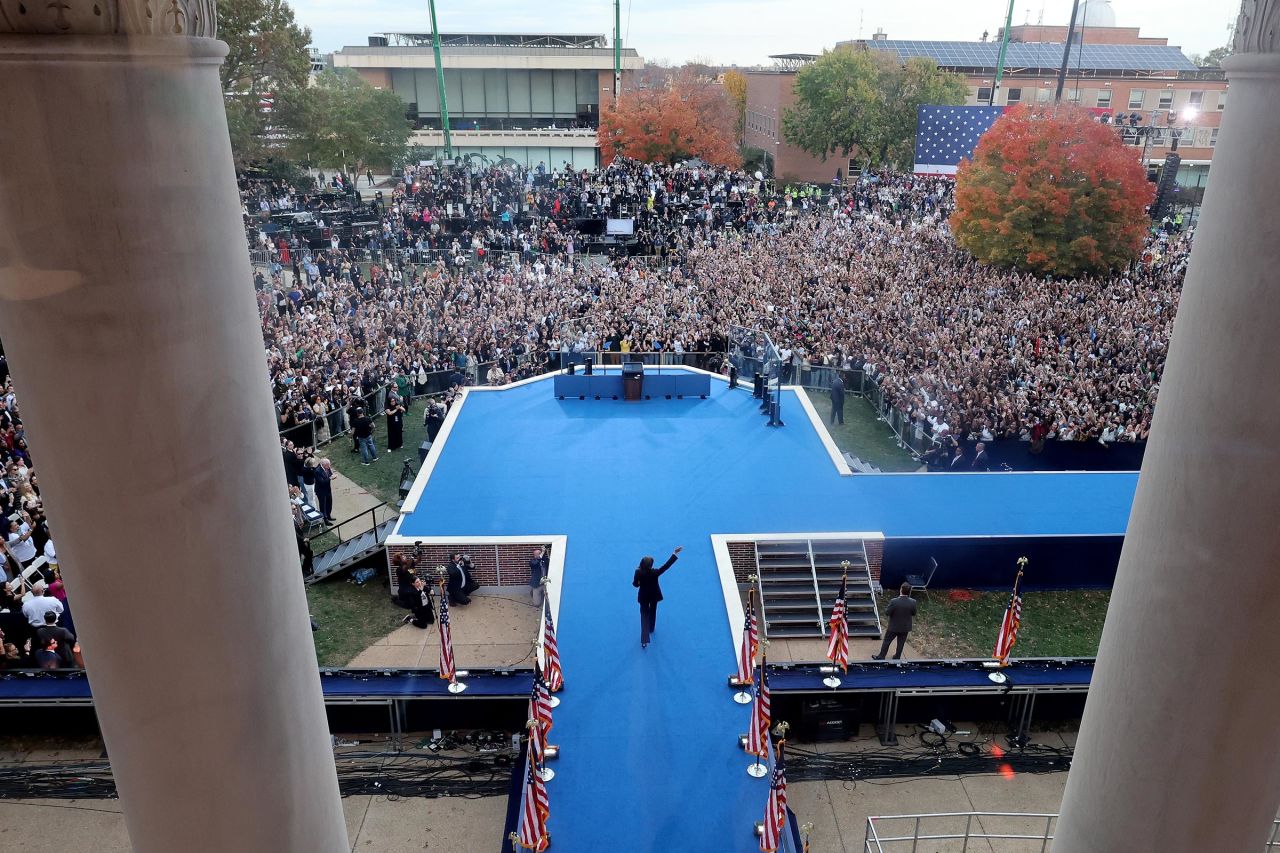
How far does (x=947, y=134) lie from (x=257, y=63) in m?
33.4

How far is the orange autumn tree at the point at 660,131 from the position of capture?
2450 inches

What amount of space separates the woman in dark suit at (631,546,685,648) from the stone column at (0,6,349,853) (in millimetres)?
8408

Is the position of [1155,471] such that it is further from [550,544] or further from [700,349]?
[700,349]

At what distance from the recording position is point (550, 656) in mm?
11461

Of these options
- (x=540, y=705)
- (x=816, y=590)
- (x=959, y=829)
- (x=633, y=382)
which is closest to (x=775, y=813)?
(x=540, y=705)

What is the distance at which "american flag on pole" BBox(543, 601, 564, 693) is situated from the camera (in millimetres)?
11289

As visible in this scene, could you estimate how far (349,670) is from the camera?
40.6ft

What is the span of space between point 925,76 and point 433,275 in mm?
47633

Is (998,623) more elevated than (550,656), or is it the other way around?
(550,656)

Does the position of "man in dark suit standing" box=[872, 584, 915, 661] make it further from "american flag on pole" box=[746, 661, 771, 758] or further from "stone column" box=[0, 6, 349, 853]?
"stone column" box=[0, 6, 349, 853]

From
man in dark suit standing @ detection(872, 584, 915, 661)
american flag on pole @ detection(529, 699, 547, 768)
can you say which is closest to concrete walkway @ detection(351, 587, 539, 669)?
american flag on pole @ detection(529, 699, 547, 768)

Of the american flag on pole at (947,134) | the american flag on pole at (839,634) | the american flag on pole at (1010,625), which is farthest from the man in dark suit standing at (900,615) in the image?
the american flag on pole at (947,134)

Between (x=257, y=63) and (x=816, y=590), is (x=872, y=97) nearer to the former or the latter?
(x=257, y=63)

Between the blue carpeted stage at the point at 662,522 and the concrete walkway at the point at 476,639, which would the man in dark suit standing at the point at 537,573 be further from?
the blue carpeted stage at the point at 662,522
